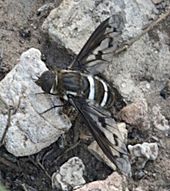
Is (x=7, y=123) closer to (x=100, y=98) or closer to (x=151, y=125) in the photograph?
(x=100, y=98)

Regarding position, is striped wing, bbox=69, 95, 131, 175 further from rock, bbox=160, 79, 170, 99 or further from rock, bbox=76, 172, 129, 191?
rock, bbox=160, 79, 170, 99

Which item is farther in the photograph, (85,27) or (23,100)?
(85,27)

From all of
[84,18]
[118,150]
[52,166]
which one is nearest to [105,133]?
[118,150]

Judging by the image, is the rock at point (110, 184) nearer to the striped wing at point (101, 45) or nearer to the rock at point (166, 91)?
the rock at point (166, 91)

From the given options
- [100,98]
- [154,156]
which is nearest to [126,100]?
[100,98]

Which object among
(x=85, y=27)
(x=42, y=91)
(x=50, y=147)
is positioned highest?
(x=85, y=27)

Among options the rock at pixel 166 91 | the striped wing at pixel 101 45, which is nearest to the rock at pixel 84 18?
the striped wing at pixel 101 45

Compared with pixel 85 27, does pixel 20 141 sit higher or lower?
lower
